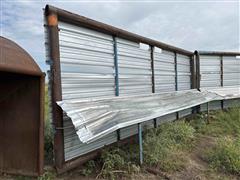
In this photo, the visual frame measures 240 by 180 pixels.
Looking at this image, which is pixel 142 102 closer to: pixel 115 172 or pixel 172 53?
pixel 115 172

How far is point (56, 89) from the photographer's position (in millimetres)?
3096

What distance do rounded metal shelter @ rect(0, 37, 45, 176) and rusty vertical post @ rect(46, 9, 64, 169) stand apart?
0.17 meters

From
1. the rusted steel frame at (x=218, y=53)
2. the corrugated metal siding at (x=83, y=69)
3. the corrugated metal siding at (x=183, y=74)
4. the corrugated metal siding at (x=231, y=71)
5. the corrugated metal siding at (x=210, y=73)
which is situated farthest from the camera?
the corrugated metal siding at (x=231, y=71)

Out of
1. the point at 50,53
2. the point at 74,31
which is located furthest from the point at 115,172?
the point at 74,31

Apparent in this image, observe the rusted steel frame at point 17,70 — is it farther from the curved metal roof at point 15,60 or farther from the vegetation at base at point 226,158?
the vegetation at base at point 226,158

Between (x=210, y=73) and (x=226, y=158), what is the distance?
5.31 metres

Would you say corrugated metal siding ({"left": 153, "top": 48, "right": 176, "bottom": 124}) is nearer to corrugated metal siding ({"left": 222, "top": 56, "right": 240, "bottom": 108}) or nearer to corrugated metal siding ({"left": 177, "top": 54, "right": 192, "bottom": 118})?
corrugated metal siding ({"left": 177, "top": 54, "right": 192, "bottom": 118})

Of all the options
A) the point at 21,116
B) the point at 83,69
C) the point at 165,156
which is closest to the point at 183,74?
the point at 165,156

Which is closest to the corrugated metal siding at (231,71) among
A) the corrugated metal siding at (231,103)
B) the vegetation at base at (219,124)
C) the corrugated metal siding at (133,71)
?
the corrugated metal siding at (231,103)

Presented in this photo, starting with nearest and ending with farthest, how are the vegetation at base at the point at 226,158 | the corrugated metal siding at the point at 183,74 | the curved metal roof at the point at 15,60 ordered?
the curved metal roof at the point at 15,60, the vegetation at base at the point at 226,158, the corrugated metal siding at the point at 183,74

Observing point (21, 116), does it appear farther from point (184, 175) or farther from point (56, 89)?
point (184, 175)

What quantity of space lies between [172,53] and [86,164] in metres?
4.55

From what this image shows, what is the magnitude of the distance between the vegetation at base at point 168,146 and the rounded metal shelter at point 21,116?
1763mm

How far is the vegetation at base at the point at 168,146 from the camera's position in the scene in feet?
11.8
